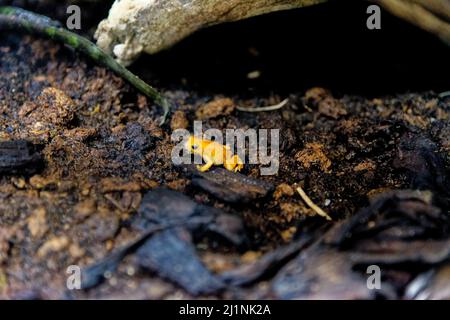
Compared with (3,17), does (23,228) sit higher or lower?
lower

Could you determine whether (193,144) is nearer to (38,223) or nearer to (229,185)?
(229,185)

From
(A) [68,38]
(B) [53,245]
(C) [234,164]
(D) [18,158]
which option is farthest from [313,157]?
(A) [68,38]

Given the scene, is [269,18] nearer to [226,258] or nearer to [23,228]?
[226,258]

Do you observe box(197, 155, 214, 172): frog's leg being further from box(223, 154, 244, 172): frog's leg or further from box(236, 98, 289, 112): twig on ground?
box(236, 98, 289, 112): twig on ground

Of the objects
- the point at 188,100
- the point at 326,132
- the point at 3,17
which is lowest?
the point at 326,132
